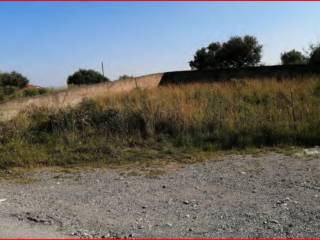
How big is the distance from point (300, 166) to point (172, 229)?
3.43m

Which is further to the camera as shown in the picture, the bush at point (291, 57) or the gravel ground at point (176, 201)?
the bush at point (291, 57)

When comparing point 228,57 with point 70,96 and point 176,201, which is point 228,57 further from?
point 176,201

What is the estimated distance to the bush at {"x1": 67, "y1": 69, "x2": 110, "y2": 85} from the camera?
40.0 metres

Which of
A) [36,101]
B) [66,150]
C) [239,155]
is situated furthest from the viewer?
[36,101]

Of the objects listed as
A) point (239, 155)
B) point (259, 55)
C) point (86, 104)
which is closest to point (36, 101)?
point (86, 104)

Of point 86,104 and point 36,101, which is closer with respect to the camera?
point 86,104

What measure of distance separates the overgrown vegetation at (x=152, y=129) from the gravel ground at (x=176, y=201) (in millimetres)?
1178

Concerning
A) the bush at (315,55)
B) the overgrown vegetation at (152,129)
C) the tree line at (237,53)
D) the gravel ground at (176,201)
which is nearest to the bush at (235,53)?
the tree line at (237,53)

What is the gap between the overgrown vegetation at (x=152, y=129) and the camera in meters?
9.35

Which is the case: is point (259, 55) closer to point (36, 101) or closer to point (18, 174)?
point (36, 101)

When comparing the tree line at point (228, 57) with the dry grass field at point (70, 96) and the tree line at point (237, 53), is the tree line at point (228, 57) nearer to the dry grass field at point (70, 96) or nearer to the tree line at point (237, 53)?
the tree line at point (237, 53)

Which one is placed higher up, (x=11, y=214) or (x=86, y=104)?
(x=86, y=104)

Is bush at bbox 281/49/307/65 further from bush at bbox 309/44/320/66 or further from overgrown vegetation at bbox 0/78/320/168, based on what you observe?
overgrown vegetation at bbox 0/78/320/168

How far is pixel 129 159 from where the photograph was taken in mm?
8906
